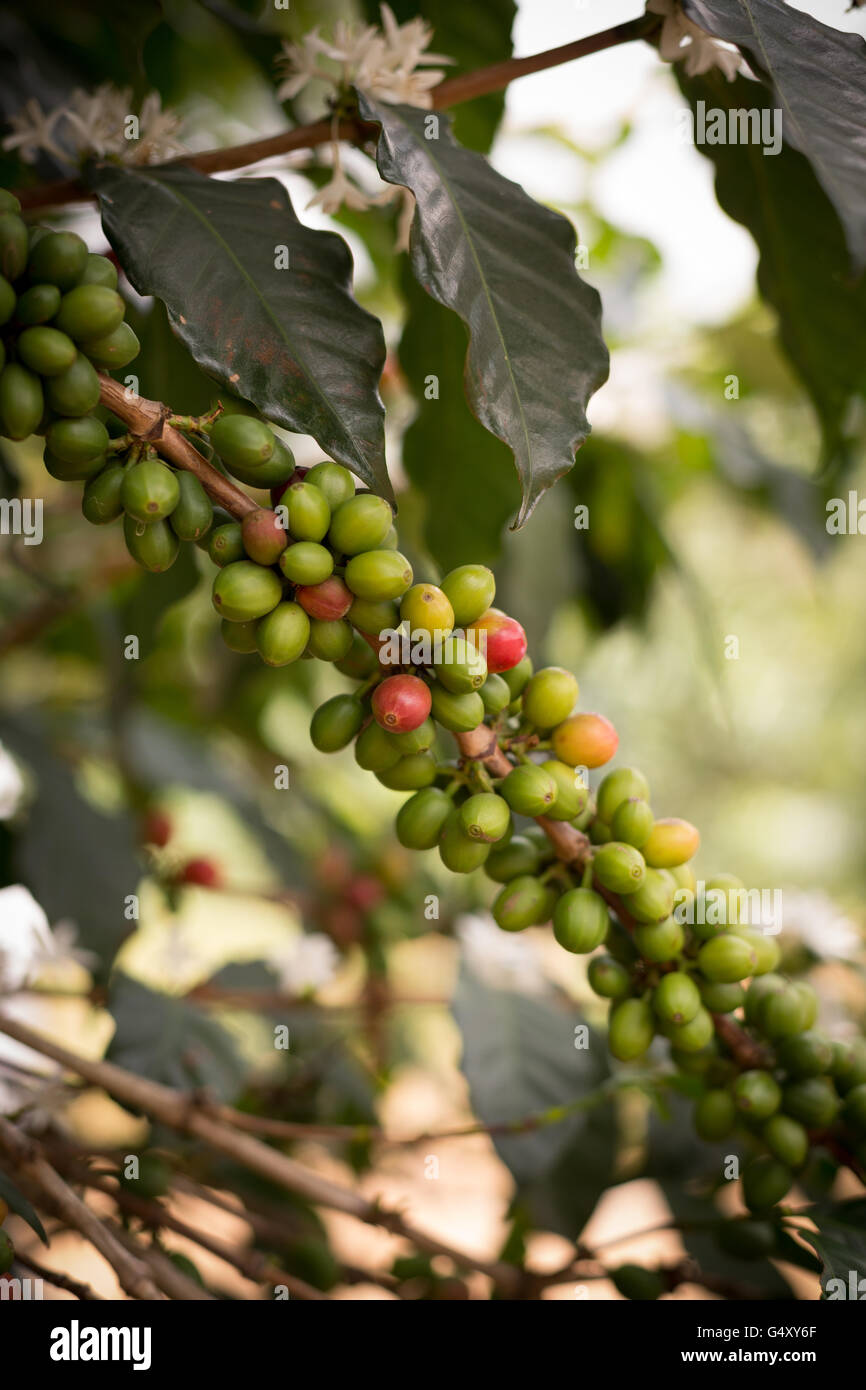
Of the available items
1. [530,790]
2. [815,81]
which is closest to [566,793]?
[530,790]

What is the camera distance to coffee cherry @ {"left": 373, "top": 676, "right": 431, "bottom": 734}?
385mm

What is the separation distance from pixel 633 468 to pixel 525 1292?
81cm

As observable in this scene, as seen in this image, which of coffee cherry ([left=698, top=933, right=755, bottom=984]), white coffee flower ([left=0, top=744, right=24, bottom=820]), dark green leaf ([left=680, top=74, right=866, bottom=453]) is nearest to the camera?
coffee cherry ([left=698, top=933, right=755, bottom=984])

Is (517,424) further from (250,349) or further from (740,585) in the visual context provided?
(740,585)

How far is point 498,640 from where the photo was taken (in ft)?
1.40

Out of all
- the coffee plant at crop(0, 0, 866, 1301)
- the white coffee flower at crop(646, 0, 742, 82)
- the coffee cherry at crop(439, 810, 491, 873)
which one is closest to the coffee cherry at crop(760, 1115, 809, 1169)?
the coffee plant at crop(0, 0, 866, 1301)

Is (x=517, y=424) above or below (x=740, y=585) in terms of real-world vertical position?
below

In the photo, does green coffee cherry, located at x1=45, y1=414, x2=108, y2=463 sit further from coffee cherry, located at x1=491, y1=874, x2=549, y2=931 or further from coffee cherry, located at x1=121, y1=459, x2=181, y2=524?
coffee cherry, located at x1=491, y1=874, x2=549, y2=931

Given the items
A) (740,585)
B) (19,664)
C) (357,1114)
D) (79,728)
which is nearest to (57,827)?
(357,1114)

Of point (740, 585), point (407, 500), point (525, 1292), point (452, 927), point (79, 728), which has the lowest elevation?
point (525, 1292)

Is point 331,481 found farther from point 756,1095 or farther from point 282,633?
point 756,1095

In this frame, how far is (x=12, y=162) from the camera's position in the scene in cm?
64

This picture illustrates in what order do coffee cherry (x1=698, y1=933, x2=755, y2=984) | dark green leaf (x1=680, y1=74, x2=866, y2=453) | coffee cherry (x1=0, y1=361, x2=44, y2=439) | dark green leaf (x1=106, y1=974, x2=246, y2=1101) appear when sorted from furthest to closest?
1. dark green leaf (x1=106, y1=974, x2=246, y2=1101)
2. dark green leaf (x1=680, y1=74, x2=866, y2=453)
3. coffee cherry (x1=698, y1=933, x2=755, y2=984)
4. coffee cherry (x1=0, y1=361, x2=44, y2=439)

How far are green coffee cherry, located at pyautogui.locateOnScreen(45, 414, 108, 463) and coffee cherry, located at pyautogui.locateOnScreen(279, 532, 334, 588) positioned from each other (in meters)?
0.09
